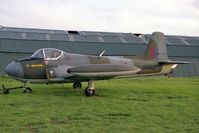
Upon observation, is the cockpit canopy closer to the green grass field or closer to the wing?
the wing

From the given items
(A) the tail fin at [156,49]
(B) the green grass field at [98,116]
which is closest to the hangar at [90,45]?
(A) the tail fin at [156,49]

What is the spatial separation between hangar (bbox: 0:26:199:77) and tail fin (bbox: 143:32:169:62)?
25.3 m

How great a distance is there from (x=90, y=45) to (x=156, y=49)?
29.8m

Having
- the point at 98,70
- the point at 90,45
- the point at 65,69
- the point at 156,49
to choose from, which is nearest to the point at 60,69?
the point at 65,69

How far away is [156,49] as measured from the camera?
754 inches

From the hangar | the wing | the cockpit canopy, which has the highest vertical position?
the hangar

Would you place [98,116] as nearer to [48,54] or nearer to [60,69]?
[60,69]

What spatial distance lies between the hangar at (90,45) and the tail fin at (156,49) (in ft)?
83.1

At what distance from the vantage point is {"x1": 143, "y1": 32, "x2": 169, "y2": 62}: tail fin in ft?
62.2

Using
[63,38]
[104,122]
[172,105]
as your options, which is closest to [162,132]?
[104,122]

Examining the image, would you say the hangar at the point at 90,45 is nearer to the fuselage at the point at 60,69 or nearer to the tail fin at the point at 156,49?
the tail fin at the point at 156,49

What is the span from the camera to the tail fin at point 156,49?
1895cm

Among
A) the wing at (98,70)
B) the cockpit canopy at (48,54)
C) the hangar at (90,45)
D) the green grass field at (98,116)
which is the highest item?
the hangar at (90,45)

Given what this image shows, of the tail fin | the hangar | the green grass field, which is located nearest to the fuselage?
the tail fin
